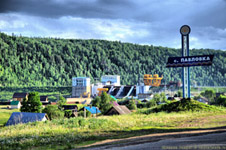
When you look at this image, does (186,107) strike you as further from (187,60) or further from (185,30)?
(185,30)

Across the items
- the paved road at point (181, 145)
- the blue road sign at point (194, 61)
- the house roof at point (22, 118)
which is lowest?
the house roof at point (22, 118)

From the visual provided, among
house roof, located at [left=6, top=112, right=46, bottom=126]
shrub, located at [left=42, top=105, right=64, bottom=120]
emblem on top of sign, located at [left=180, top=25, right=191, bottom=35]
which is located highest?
emblem on top of sign, located at [left=180, top=25, right=191, bottom=35]

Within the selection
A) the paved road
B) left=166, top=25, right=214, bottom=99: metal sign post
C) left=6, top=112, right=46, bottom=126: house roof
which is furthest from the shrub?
the paved road

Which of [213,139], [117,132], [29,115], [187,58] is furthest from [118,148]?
[187,58]

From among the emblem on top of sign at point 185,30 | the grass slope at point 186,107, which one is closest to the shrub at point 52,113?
the grass slope at point 186,107

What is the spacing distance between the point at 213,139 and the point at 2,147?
46.0 ft

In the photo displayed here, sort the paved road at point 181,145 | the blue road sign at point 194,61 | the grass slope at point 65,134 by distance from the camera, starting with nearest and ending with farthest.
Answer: the paved road at point 181,145, the grass slope at point 65,134, the blue road sign at point 194,61

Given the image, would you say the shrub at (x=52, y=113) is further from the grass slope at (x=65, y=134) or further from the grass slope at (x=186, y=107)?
the grass slope at (x=65, y=134)

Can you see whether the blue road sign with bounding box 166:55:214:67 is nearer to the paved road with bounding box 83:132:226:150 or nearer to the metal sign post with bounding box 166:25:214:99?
the metal sign post with bounding box 166:25:214:99

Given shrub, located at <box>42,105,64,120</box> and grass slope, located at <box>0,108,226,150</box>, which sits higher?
grass slope, located at <box>0,108,226,150</box>

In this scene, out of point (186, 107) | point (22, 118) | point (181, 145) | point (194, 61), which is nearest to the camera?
point (181, 145)

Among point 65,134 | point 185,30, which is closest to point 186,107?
point 185,30

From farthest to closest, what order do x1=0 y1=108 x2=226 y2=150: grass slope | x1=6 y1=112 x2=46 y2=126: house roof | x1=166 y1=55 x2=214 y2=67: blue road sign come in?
1. x1=166 y1=55 x2=214 y2=67: blue road sign
2. x1=6 y1=112 x2=46 y2=126: house roof
3. x1=0 y1=108 x2=226 y2=150: grass slope

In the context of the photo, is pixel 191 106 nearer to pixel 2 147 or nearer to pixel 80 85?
pixel 2 147
